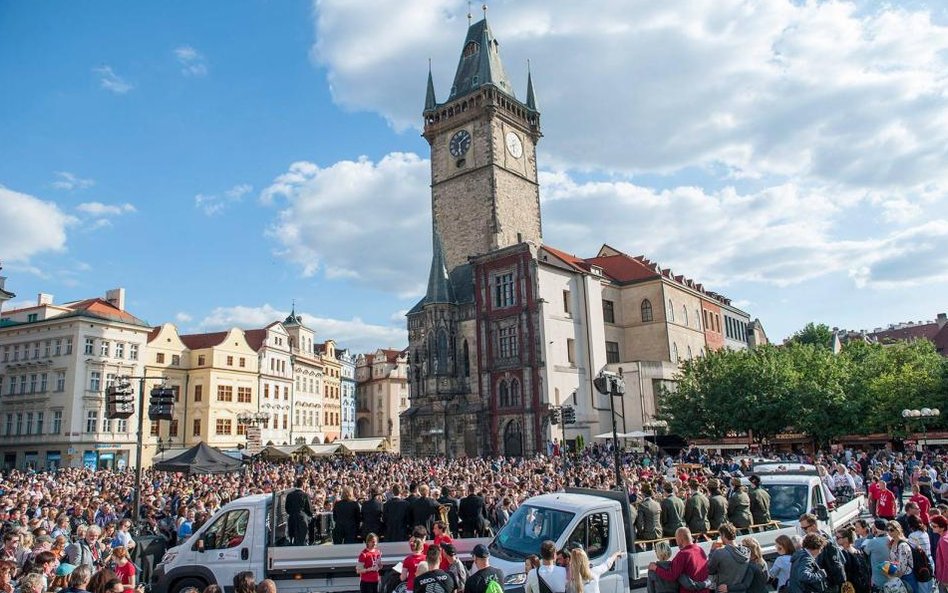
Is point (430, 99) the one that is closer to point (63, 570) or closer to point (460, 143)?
point (460, 143)

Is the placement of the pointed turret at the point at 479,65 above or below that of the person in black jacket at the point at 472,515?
above

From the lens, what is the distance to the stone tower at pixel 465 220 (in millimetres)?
48469

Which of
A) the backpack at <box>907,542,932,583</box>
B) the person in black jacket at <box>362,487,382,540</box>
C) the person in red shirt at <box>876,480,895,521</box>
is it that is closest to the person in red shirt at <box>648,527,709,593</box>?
the backpack at <box>907,542,932,583</box>

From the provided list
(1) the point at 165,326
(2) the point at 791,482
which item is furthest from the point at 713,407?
(1) the point at 165,326

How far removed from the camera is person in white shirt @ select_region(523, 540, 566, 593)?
7.45m

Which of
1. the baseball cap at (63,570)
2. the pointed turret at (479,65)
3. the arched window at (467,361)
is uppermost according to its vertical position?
the pointed turret at (479,65)

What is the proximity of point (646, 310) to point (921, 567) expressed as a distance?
47012 millimetres

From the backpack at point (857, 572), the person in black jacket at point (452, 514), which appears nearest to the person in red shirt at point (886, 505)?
the backpack at point (857, 572)

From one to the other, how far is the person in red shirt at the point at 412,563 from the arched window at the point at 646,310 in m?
48.6

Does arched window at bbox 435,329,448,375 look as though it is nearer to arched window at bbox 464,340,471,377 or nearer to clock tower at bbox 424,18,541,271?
arched window at bbox 464,340,471,377

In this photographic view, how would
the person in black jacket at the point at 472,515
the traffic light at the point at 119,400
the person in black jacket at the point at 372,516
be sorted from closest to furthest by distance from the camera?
the person in black jacket at the point at 372,516 → the person in black jacket at the point at 472,515 → the traffic light at the point at 119,400

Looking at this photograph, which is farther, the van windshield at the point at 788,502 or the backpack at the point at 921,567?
the van windshield at the point at 788,502

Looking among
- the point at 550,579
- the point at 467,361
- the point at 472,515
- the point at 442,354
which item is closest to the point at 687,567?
the point at 550,579

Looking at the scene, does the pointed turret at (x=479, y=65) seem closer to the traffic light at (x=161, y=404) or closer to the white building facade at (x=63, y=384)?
the white building facade at (x=63, y=384)
